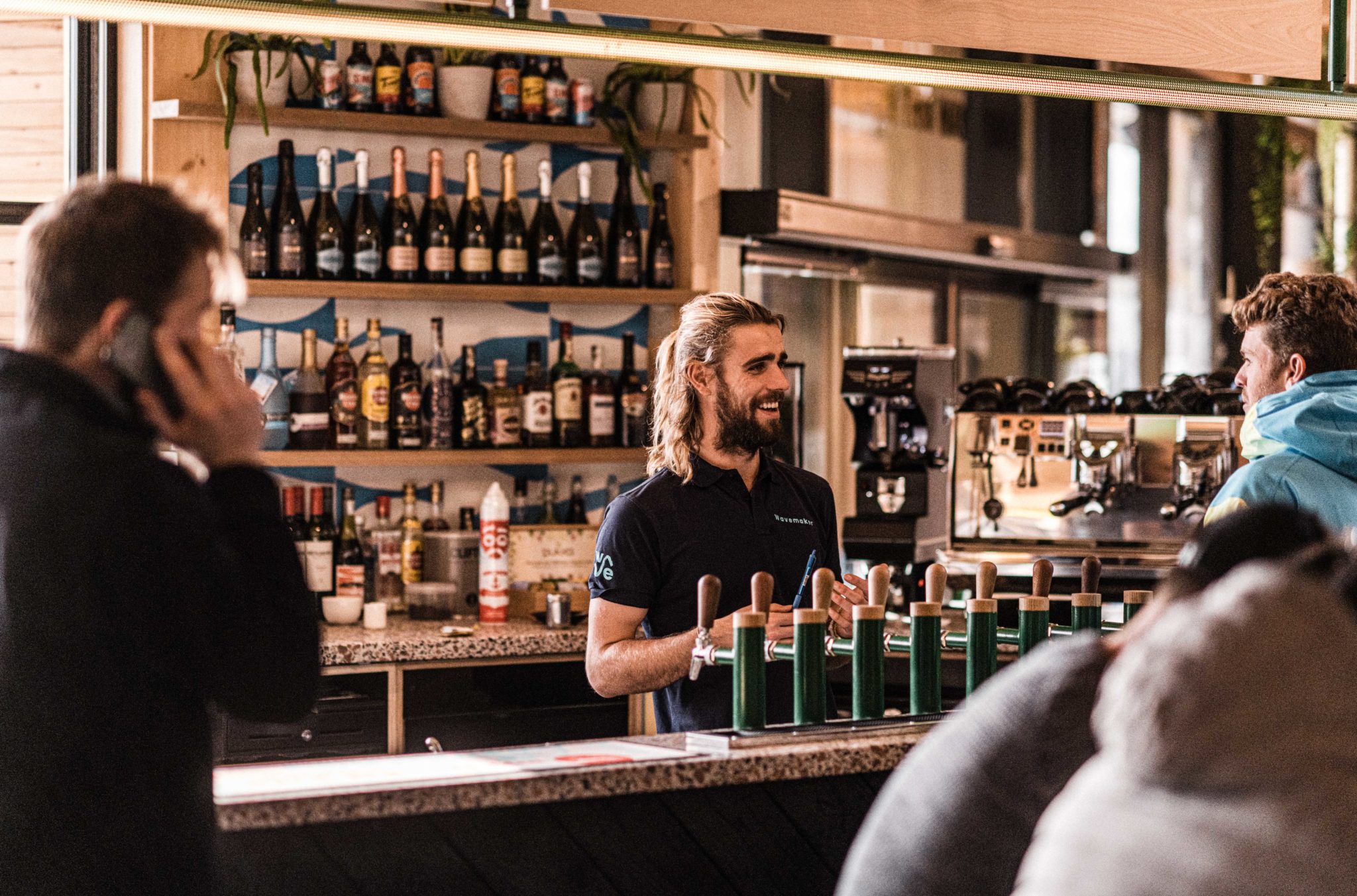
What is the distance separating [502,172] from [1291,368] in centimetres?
227

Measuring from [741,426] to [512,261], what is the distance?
1624 millimetres

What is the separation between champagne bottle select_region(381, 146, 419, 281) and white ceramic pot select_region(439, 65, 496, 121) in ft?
0.60

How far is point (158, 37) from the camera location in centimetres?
397

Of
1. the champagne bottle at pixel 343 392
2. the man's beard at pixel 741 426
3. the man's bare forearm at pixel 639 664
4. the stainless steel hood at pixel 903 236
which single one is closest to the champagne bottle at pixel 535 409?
the champagne bottle at pixel 343 392

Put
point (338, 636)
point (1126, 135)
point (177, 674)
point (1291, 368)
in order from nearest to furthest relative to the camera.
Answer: point (177, 674), point (1291, 368), point (338, 636), point (1126, 135)

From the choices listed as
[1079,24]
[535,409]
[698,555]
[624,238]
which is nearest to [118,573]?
[698,555]

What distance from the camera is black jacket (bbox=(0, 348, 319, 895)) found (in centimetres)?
141

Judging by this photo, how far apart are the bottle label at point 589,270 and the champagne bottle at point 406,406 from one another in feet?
1.71

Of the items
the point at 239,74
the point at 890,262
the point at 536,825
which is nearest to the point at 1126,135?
the point at 890,262

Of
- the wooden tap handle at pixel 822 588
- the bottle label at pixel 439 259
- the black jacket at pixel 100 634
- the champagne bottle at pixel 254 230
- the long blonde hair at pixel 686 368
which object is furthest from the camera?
the bottle label at pixel 439 259

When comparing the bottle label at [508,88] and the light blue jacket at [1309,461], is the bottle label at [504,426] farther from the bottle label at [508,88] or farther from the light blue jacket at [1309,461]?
the light blue jacket at [1309,461]

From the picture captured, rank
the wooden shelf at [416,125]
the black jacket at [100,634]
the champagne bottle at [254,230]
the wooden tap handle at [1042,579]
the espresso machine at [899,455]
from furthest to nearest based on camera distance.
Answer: the espresso machine at [899,455], the champagne bottle at [254,230], the wooden shelf at [416,125], the wooden tap handle at [1042,579], the black jacket at [100,634]

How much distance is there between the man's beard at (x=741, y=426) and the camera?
2836 mm

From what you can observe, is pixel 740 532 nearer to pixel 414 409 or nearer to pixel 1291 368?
pixel 1291 368
